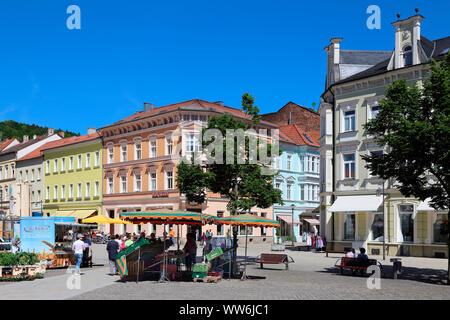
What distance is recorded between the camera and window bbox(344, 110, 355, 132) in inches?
1464

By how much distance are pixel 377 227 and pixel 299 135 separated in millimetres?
30801

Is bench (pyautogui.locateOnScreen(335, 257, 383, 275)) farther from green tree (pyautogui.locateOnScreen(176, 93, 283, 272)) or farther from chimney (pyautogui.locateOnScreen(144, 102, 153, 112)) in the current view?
chimney (pyautogui.locateOnScreen(144, 102, 153, 112))

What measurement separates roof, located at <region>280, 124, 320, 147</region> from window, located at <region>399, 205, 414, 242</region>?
29297 millimetres

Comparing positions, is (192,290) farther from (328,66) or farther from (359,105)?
(328,66)

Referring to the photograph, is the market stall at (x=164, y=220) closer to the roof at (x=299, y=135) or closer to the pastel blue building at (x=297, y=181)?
the pastel blue building at (x=297, y=181)

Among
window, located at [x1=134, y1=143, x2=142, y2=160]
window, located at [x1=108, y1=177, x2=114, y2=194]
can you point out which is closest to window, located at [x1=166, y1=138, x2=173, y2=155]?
window, located at [x1=134, y1=143, x2=142, y2=160]

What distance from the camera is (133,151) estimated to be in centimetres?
5672

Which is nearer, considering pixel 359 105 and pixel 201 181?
pixel 201 181

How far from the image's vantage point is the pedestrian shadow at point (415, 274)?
64.0 feet

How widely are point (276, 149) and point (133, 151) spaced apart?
3259 centimetres

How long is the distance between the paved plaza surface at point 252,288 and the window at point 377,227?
1318cm

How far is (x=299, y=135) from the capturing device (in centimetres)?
6531

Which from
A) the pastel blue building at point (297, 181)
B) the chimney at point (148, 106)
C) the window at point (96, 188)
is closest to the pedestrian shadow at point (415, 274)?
the pastel blue building at point (297, 181)
